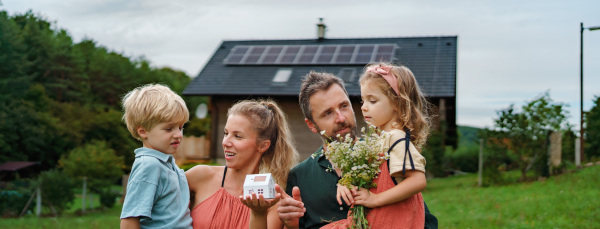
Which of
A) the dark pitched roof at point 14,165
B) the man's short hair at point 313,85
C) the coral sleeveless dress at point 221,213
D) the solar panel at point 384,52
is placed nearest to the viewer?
the coral sleeveless dress at point 221,213

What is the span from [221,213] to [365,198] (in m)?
0.93

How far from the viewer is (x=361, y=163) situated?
299 centimetres

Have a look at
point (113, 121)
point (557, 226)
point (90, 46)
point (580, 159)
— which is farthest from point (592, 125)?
point (90, 46)

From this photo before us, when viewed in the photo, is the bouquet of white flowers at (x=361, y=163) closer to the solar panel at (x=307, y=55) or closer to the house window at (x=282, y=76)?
the house window at (x=282, y=76)

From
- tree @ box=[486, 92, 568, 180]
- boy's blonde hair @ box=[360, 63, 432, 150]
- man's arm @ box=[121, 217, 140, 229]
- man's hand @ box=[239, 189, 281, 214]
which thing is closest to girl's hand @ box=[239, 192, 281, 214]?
man's hand @ box=[239, 189, 281, 214]

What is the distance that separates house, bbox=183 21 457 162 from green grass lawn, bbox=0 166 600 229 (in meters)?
6.27

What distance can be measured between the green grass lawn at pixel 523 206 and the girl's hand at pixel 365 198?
769cm

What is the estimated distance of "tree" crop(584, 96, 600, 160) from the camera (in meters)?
19.5

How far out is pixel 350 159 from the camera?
9.89 feet

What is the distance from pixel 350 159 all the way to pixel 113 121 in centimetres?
3187

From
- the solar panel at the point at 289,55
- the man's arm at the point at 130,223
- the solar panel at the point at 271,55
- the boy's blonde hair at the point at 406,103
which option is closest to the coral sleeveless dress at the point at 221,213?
the man's arm at the point at 130,223

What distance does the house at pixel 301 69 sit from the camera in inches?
894

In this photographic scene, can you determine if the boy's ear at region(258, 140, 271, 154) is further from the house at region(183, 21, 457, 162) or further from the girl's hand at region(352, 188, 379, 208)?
the house at region(183, 21, 457, 162)

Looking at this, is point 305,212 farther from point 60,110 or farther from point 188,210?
point 60,110
